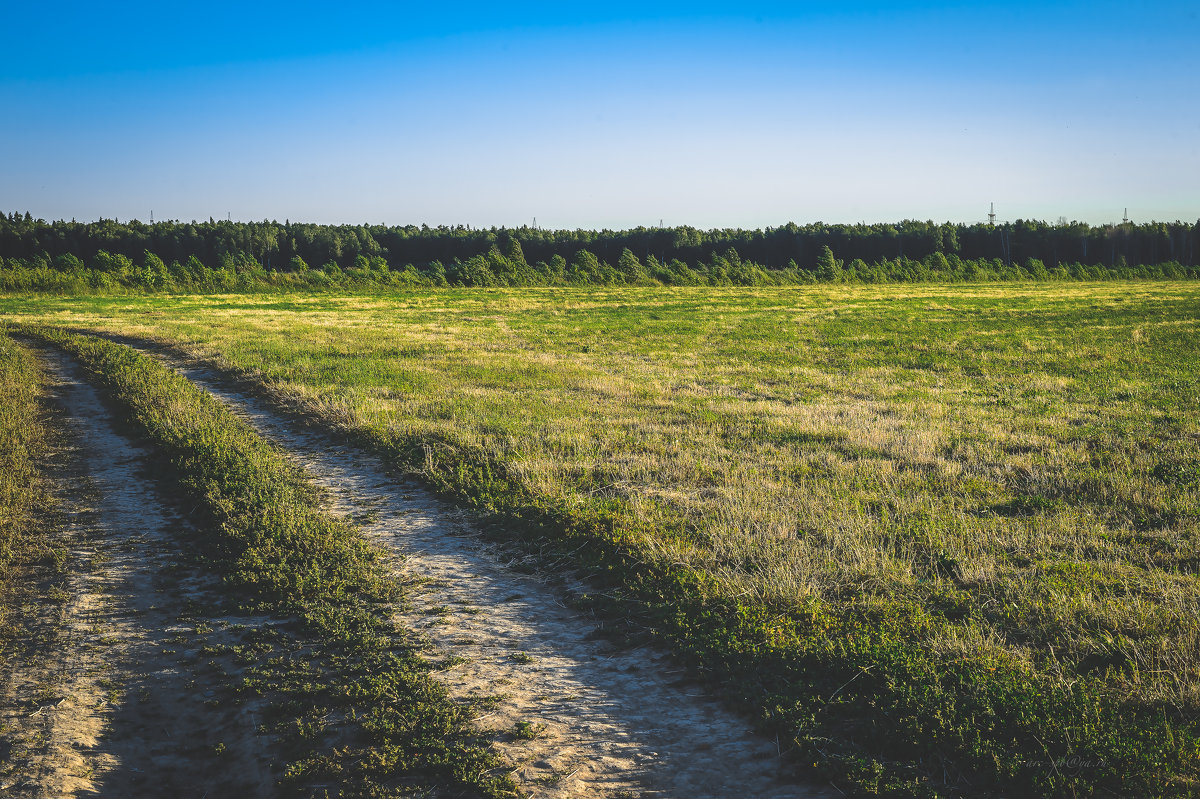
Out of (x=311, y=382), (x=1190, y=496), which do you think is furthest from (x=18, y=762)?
(x=311, y=382)

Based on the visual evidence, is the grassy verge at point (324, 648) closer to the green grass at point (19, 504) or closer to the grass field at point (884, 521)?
the green grass at point (19, 504)

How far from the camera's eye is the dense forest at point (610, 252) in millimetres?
94875

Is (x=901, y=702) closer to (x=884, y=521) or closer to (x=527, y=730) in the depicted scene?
(x=527, y=730)

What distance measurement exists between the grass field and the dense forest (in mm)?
73478

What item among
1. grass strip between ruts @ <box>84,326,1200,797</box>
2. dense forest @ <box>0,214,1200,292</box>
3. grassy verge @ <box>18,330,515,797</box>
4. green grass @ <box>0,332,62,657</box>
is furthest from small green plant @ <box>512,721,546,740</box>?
dense forest @ <box>0,214,1200,292</box>

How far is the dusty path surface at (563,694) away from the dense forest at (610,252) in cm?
8488

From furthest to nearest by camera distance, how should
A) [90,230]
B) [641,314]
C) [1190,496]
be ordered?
[90,230] < [641,314] < [1190,496]

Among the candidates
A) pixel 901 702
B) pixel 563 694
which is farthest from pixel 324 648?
pixel 901 702

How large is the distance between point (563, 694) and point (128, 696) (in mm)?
3003

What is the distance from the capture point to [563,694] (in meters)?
5.09

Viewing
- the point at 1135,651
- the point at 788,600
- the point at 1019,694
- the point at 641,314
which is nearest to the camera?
the point at 1019,694

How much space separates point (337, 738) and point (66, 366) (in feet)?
75.0

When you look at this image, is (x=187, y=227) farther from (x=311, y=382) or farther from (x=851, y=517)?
(x=851, y=517)

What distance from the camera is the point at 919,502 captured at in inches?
351
